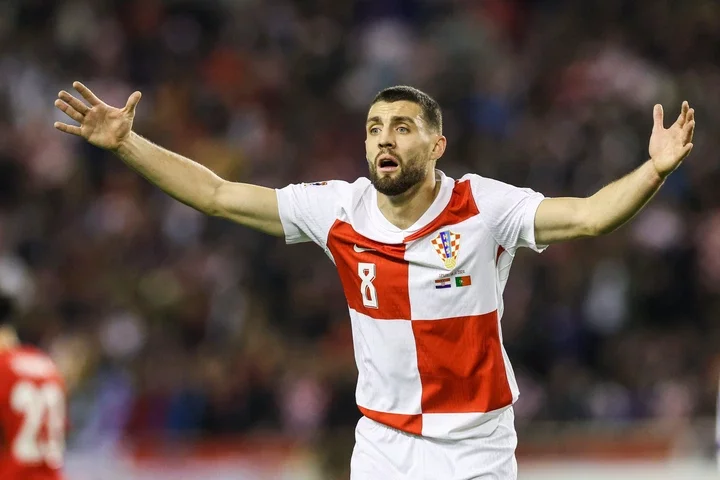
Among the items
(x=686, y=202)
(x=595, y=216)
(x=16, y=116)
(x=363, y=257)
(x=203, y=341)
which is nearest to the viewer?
(x=595, y=216)

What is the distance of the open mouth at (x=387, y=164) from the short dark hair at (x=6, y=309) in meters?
2.42

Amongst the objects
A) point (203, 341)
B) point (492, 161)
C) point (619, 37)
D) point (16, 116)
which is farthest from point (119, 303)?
point (619, 37)

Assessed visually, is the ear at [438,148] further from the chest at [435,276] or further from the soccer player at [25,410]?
the soccer player at [25,410]

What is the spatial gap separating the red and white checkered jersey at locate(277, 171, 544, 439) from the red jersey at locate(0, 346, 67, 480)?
2.18 meters

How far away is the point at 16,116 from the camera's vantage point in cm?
1325

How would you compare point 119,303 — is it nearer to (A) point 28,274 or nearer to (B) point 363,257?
(A) point 28,274

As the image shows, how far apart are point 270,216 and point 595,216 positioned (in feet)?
4.65

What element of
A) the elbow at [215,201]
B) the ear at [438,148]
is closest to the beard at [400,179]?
the ear at [438,148]

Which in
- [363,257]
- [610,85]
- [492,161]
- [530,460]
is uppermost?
[610,85]

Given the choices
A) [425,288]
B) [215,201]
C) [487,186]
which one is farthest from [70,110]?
[487,186]

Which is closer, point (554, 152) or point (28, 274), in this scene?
point (28, 274)

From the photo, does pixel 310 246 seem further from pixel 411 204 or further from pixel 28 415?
pixel 411 204

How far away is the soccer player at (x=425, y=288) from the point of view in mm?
5047

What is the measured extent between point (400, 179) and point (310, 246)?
6.86 metres
